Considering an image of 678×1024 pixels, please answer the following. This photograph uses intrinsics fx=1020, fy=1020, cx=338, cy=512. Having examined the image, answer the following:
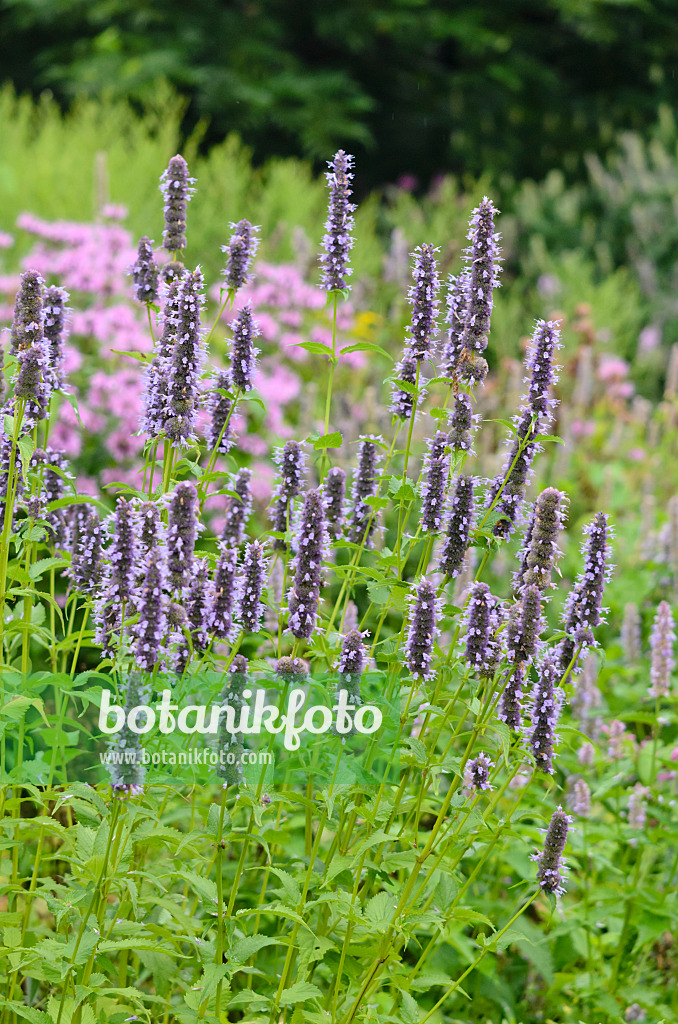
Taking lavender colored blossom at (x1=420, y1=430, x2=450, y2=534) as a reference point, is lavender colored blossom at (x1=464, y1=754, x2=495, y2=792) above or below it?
below

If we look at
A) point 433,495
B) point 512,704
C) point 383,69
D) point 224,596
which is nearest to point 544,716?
point 512,704

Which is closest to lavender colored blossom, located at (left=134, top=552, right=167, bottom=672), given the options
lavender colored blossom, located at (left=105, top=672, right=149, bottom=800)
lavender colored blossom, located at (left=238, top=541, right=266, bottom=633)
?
lavender colored blossom, located at (left=105, top=672, right=149, bottom=800)

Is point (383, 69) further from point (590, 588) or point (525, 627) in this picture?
point (525, 627)

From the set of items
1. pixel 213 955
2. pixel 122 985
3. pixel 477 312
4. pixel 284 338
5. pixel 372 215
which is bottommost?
pixel 122 985

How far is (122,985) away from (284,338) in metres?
5.55

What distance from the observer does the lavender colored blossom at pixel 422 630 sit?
2369 mm

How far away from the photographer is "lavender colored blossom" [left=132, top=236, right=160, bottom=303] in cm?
287

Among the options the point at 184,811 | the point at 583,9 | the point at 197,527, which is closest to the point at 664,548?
the point at 184,811

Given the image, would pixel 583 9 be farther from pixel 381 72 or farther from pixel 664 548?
pixel 664 548

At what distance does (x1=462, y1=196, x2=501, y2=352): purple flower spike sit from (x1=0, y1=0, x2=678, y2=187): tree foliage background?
11198 mm

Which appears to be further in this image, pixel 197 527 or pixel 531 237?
pixel 531 237

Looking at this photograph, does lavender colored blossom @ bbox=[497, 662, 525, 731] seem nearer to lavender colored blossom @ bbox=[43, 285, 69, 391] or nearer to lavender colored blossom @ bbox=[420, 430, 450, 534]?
lavender colored blossom @ bbox=[420, 430, 450, 534]

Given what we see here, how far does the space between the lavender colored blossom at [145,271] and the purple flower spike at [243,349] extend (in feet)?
1.11

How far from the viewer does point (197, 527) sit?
92.3 inches
